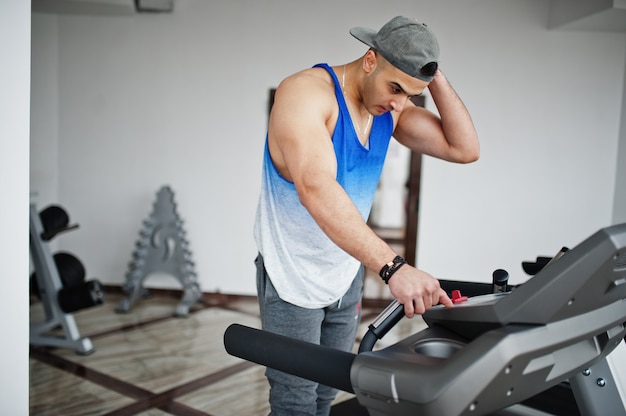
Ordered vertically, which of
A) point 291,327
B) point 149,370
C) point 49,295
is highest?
point 291,327

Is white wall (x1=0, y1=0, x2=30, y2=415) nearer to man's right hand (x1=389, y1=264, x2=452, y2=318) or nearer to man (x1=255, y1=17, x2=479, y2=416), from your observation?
man (x1=255, y1=17, x2=479, y2=416)

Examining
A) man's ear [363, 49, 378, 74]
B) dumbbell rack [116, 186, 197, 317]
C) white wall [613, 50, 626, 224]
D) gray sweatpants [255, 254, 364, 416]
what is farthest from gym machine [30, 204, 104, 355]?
white wall [613, 50, 626, 224]

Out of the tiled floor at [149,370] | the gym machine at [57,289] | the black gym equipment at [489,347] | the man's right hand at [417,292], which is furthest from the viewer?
the gym machine at [57,289]

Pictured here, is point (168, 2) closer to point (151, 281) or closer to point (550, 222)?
point (151, 281)

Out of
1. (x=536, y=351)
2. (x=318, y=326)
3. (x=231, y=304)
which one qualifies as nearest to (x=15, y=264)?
(x=318, y=326)

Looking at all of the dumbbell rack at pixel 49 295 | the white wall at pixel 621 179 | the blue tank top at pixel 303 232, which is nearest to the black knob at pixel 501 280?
the blue tank top at pixel 303 232

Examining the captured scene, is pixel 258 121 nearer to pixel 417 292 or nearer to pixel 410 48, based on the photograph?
pixel 410 48

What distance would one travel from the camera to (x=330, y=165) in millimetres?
1220

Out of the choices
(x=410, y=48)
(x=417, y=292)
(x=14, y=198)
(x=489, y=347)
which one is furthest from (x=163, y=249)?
(x=489, y=347)

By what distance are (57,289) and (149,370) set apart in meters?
0.74

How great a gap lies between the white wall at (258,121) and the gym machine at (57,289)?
1368mm

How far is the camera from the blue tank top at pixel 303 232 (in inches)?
56.2

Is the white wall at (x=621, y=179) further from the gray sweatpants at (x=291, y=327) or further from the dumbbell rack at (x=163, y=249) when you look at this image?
the gray sweatpants at (x=291, y=327)

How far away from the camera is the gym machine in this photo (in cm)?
330
